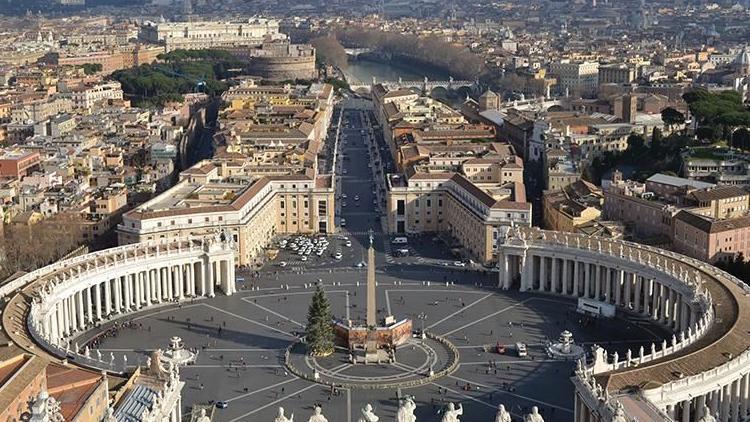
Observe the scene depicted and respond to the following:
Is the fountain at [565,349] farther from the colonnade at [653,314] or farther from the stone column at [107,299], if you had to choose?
the stone column at [107,299]

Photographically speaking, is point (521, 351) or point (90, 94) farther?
point (90, 94)

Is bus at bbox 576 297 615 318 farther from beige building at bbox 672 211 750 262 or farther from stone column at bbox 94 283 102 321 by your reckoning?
stone column at bbox 94 283 102 321

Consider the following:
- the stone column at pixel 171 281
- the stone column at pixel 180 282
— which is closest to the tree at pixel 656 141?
the stone column at pixel 180 282

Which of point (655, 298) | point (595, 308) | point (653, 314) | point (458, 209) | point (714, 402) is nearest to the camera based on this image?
point (714, 402)

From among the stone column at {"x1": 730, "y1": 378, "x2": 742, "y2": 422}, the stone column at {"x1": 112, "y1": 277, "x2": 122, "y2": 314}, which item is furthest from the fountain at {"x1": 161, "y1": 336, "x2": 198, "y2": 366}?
the stone column at {"x1": 730, "y1": 378, "x2": 742, "y2": 422}

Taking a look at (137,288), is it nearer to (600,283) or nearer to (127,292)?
(127,292)

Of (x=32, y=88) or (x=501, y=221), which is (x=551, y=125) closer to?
(x=501, y=221)

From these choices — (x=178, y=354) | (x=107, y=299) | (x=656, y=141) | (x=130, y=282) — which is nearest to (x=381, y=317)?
(x=178, y=354)
